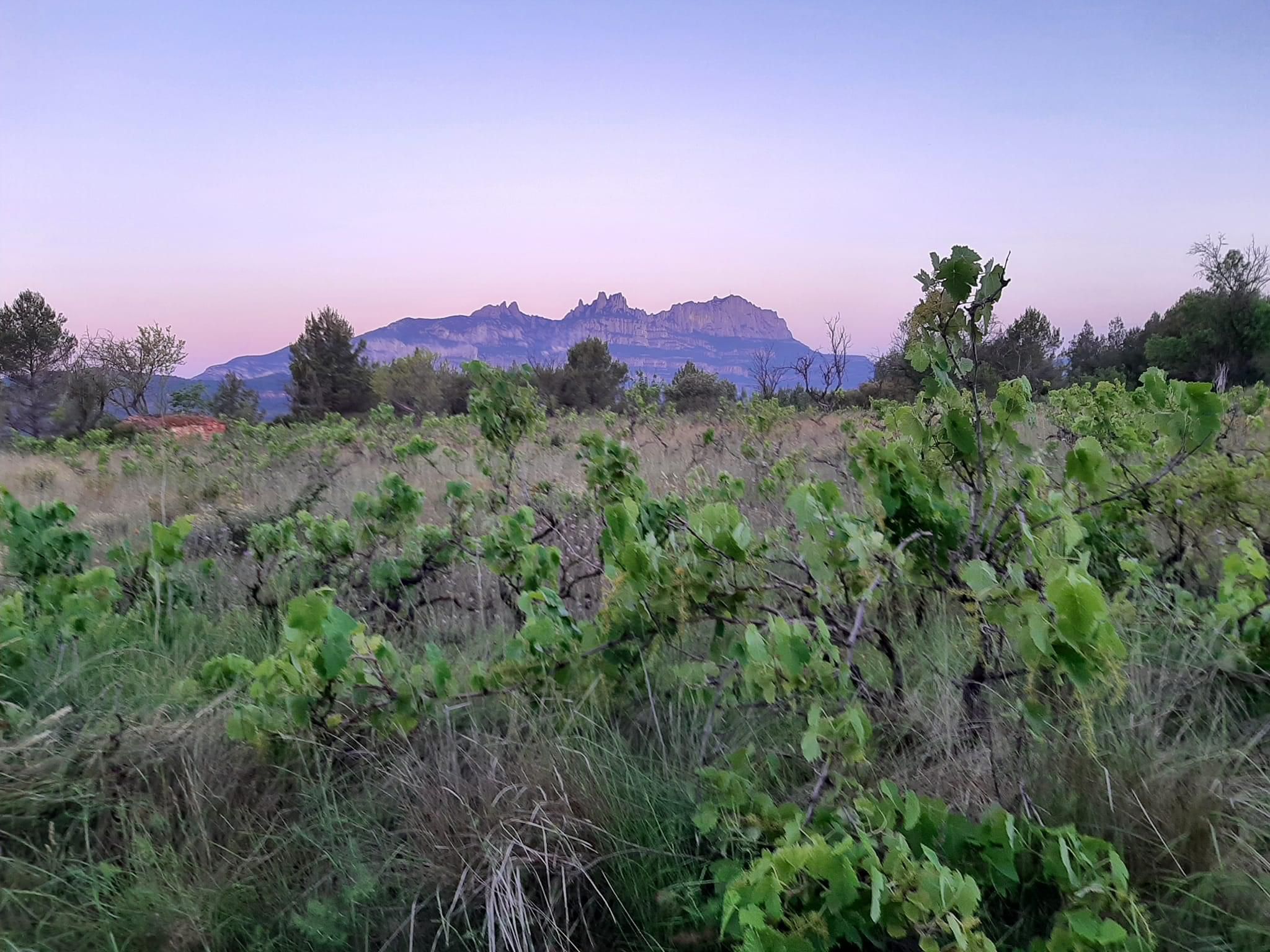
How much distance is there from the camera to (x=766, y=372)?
1684cm

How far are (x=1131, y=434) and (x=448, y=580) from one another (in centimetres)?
355

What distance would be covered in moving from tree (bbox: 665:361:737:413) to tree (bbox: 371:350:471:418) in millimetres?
8489

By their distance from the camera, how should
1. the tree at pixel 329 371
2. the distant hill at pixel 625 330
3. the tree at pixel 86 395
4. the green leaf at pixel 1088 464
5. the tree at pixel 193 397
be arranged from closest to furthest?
the green leaf at pixel 1088 464 < the tree at pixel 193 397 < the tree at pixel 86 395 < the tree at pixel 329 371 < the distant hill at pixel 625 330

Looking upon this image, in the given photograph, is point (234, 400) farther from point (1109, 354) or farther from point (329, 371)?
point (1109, 354)

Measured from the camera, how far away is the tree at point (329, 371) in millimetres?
36438

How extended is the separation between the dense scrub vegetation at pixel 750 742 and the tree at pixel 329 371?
3653cm

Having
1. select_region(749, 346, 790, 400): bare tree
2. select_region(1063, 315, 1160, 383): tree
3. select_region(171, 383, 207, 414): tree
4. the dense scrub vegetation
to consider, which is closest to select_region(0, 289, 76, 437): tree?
select_region(171, 383, 207, 414): tree

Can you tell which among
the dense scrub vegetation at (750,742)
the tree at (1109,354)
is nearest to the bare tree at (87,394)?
→ the dense scrub vegetation at (750,742)

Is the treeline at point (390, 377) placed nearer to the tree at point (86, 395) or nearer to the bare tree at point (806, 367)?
the tree at point (86, 395)

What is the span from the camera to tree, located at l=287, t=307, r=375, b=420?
120ft

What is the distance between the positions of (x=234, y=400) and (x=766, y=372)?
22069 millimetres

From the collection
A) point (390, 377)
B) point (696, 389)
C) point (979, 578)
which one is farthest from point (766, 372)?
point (390, 377)

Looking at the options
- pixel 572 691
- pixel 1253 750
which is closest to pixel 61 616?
pixel 572 691

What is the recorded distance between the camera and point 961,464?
1.85 metres
